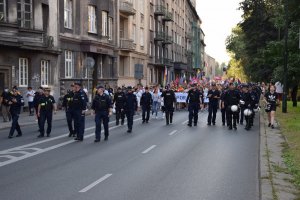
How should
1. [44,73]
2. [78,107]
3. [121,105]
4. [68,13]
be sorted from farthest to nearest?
[68,13] < [44,73] < [121,105] < [78,107]

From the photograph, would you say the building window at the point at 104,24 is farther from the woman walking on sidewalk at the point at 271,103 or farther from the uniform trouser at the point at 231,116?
the woman walking on sidewalk at the point at 271,103

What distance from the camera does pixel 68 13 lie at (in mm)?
34906

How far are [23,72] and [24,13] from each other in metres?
3.46

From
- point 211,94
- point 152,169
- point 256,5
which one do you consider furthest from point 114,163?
point 256,5

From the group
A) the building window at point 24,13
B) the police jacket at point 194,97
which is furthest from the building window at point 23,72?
the police jacket at point 194,97

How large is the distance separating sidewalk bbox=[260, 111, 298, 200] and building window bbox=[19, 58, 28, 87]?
17.6 m

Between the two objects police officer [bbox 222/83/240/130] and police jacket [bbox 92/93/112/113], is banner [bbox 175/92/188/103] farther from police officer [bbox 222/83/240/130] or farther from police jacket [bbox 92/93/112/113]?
police jacket [bbox 92/93/112/113]

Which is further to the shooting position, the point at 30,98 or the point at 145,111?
the point at 30,98

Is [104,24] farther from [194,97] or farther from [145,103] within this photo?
[194,97]

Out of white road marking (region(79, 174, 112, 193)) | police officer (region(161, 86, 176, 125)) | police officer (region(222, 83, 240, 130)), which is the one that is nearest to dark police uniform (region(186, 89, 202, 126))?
police officer (region(161, 86, 176, 125))

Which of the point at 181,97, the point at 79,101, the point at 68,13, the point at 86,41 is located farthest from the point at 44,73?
the point at 79,101

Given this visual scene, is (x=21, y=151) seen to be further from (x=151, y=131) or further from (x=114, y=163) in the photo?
(x=151, y=131)

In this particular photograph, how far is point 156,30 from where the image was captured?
202 ft

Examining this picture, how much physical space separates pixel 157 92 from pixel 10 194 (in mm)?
19956
